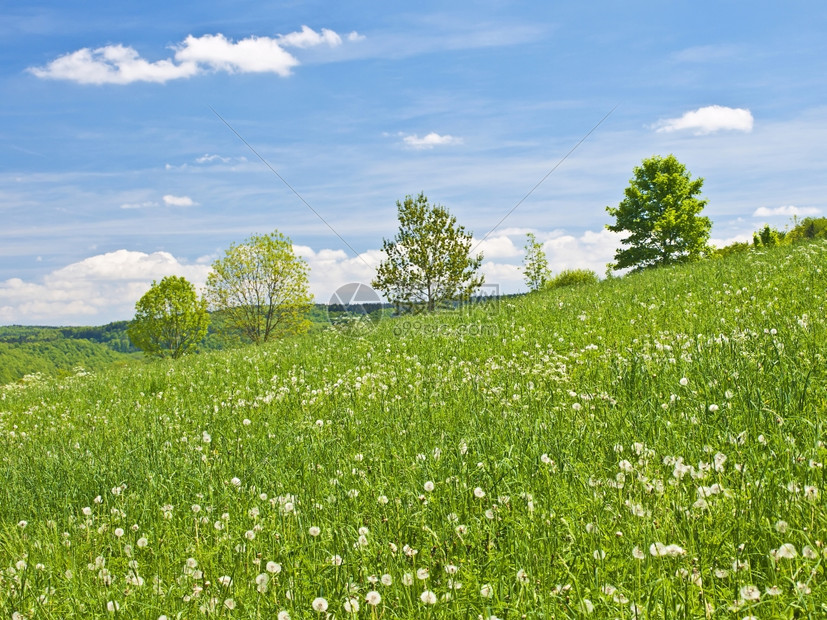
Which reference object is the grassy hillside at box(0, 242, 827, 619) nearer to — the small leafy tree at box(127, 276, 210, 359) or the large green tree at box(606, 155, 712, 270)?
the large green tree at box(606, 155, 712, 270)

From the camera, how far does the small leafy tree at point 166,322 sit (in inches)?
2346

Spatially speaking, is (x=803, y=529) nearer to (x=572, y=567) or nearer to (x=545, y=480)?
(x=572, y=567)

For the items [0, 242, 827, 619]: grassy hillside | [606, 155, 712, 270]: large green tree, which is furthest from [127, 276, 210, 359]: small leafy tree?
[0, 242, 827, 619]: grassy hillside

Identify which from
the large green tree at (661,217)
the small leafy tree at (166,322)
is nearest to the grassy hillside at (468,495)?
the large green tree at (661,217)

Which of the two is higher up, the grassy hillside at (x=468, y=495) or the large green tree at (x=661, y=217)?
the large green tree at (x=661, y=217)

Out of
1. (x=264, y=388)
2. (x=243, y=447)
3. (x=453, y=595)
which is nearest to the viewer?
(x=453, y=595)

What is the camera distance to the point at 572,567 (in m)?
2.78

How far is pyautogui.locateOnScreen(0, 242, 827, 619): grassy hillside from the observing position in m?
2.62

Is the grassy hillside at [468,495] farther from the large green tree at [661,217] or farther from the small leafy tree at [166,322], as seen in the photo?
the small leafy tree at [166,322]

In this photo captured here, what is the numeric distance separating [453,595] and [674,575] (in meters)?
1.13

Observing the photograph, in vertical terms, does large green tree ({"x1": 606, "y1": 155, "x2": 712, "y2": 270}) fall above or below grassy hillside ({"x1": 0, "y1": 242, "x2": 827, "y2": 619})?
above

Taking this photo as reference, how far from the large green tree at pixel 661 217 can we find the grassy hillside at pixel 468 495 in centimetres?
4216

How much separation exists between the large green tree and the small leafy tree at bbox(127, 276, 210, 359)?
4725cm

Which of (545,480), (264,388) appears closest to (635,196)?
(264,388)
